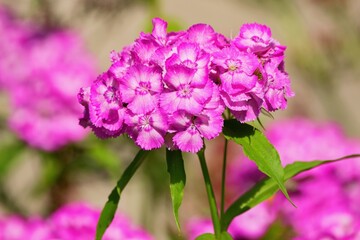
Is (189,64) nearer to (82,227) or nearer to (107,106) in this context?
(107,106)

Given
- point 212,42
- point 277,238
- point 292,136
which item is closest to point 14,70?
point 292,136

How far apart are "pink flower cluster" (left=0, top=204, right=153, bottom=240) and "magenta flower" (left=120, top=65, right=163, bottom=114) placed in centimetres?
63

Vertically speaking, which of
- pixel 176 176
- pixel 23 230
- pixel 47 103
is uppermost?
pixel 47 103

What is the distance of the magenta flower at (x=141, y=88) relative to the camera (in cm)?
142

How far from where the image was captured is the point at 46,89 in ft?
9.45

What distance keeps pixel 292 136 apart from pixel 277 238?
0.62 meters

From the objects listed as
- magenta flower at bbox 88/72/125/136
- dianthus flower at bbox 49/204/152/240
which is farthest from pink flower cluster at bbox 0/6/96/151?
magenta flower at bbox 88/72/125/136

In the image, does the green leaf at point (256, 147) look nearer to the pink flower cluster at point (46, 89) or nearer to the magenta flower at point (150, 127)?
the magenta flower at point (150, 127)

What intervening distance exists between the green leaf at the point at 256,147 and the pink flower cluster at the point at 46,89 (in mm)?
1417

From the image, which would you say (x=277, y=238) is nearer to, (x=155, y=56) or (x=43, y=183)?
(x=155, y=56)

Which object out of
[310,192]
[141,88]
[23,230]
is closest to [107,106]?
[141,88]

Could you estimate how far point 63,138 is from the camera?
9.41 ft

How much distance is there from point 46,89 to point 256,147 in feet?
4.89

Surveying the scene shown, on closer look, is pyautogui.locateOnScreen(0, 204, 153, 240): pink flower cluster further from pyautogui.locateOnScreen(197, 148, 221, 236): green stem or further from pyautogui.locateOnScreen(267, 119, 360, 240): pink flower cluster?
pyautogui.locateOnScreen(197, 148, 221, 236): green stem
